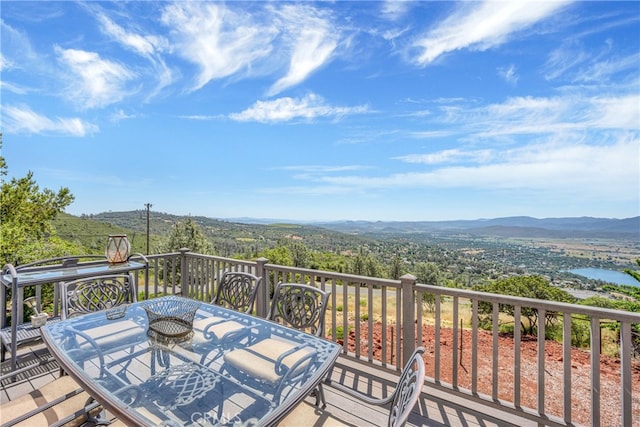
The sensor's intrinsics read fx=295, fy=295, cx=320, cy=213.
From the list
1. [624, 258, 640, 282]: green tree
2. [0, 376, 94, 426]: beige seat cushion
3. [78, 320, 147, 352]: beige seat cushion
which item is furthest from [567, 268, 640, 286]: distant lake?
[0, 376, 94, 426]: beige seat cushion

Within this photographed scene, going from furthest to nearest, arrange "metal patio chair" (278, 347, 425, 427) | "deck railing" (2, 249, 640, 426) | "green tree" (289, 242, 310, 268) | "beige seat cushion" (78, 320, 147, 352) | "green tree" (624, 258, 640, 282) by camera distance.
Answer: "green tree" (289, 242, 310, 268)
"green tree" (624, 258, 640, 282)
"deck railing" (2, 249, 640, 426)
"beige seat cushion" (78, 320, 147, 352)
"metal patio chair" (278, 347, 425, 427)

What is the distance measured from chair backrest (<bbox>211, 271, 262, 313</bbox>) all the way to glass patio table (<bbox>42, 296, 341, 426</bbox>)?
583 mm

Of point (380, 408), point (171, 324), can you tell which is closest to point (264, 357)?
point (171, 324)

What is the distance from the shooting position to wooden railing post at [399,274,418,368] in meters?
2.76

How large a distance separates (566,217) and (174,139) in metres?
24.1

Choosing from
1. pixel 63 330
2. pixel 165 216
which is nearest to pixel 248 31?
pixel 63 330

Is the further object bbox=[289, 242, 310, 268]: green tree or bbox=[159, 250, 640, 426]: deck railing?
bbox=[289, 242, 310, 268]: green tree

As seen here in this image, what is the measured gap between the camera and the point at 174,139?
36.4 ft

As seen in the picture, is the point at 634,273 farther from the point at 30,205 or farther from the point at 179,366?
the point at 30,205

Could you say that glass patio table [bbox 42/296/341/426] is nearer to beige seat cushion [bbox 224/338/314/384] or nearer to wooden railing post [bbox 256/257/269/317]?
beige seat cushion [bbox 224/338/314/384]

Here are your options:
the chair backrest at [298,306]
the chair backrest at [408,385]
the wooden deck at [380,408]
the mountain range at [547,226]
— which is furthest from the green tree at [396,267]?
the chair backrest at [408,385]

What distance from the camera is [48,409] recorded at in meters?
1.58

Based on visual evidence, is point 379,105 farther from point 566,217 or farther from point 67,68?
point 566,217

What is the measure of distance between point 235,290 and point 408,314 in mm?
1757
